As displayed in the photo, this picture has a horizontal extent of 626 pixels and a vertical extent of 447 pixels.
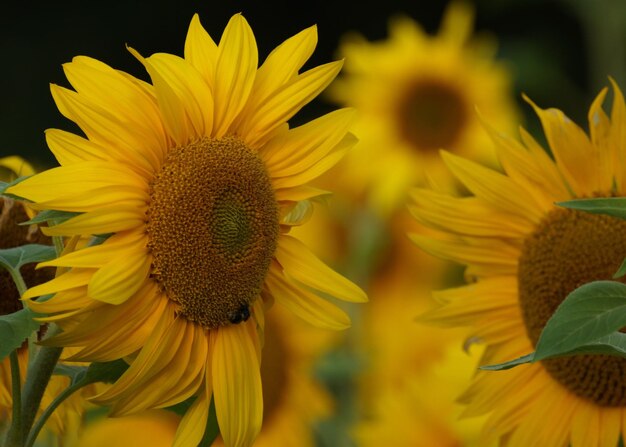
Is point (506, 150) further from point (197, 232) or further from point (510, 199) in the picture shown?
point (197, 232)

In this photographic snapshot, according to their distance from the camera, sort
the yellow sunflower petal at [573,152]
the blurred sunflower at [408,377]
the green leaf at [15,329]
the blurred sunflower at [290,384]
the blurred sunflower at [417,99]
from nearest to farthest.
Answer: the green leaf at [15,329] < the yellow sunflower petal at [573,152] < the blurred sunflower at [408,377] < the blurred sunflower at [290,384] < the blurred sunflower at [417,99]

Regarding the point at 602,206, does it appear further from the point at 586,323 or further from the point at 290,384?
the point at 290,384

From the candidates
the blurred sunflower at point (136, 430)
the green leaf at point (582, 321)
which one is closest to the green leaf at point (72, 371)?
the green leaf at point (582, 321)

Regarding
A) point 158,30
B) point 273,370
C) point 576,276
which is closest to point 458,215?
point 576,276

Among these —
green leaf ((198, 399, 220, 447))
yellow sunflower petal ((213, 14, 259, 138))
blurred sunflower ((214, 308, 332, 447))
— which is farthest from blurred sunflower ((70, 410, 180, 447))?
yellow sunflower petal ((213, 14, 259, 138))

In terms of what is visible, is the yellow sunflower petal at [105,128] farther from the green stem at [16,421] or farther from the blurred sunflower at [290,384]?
the blurred sunflower at [290,384]

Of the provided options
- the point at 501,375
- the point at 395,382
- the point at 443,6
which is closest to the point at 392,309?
the point at 395,382

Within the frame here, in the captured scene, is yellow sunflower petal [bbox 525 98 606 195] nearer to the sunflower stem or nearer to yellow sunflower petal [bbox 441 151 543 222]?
yellow sunflower petal [bbox 441 151 543 222]
